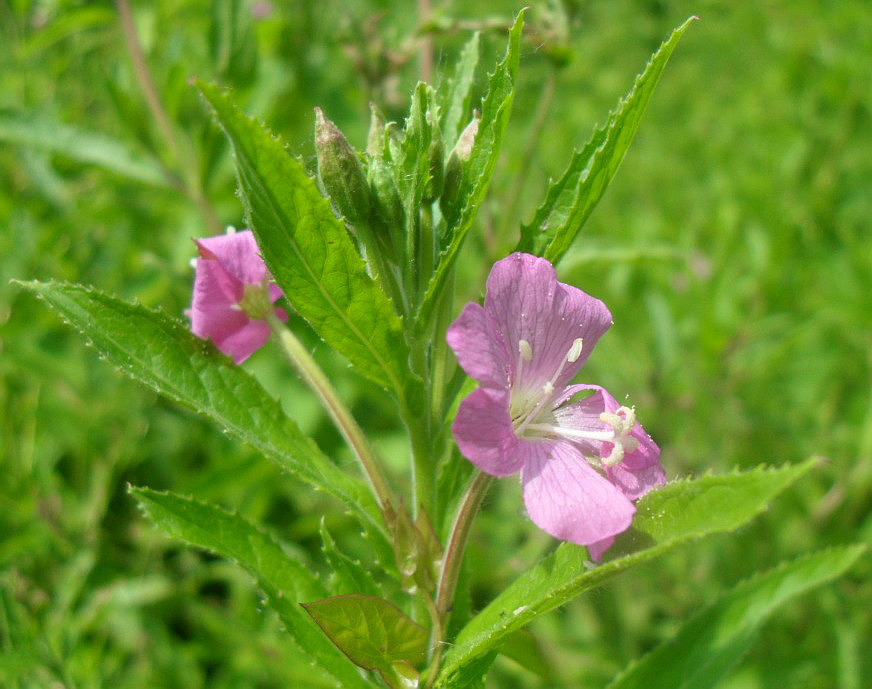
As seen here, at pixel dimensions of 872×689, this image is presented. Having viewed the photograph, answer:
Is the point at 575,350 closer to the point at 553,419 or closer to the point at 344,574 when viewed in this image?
the point at 553,419

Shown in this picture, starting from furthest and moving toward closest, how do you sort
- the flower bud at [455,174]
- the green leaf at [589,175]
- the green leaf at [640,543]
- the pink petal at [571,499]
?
the flower bud at [455,174], the green leaf at [589,175], the pink petal at [571,499], the green leaf at [640,543]

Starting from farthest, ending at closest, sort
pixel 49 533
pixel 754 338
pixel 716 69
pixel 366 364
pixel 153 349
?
1. pixel 716 69
2. pixel 754 338
3. pixel 49 533
4. pixel 153 349
5. pixel 366 364

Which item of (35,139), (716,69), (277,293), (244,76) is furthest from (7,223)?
(716,69)

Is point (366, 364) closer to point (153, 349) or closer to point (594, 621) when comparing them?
point (153, 349)

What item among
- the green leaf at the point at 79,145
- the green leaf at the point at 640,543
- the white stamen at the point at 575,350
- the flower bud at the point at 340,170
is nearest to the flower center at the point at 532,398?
the white stamen at the point at 575,350

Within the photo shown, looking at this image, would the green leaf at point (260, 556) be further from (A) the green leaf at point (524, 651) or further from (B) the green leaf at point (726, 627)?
(B) the green leaf at point (726, 627)

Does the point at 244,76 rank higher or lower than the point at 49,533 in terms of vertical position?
higher
